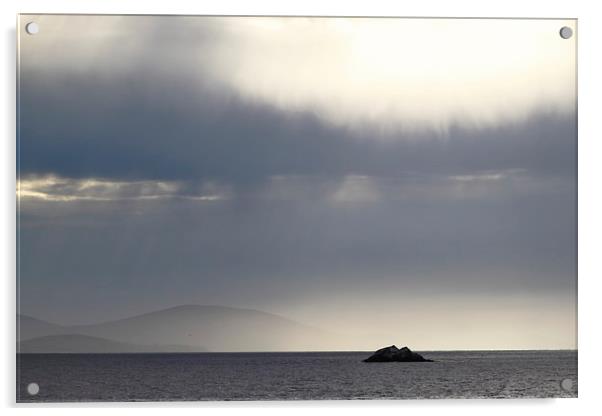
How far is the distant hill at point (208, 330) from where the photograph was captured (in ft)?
12.8

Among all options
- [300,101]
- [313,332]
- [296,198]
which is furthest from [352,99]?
[313,332]

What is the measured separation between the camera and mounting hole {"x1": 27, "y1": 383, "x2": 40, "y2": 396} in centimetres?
384

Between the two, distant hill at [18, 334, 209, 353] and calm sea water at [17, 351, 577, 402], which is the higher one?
distant hill at [18, 334, 209, 353]

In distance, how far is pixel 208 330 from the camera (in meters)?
3.91

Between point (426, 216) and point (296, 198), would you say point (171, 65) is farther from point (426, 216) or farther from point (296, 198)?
point (426, 216)

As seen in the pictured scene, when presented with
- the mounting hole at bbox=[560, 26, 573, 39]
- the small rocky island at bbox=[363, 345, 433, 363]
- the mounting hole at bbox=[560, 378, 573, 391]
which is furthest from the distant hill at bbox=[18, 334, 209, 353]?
the mounting hole at bbox=[560, 26, 573, 39]

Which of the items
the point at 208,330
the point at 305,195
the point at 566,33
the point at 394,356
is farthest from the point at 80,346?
the point at 566,33

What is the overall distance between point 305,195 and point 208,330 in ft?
2.69

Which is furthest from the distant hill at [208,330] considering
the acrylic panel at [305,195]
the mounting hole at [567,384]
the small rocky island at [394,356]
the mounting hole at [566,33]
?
the mounting hole at [566,33]

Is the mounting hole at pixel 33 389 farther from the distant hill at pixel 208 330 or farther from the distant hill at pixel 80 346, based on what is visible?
the distant hill at pixel 208 330

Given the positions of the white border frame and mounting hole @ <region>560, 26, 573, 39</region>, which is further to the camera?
mounting hole @ <region>560, 26, 573, 39</region>

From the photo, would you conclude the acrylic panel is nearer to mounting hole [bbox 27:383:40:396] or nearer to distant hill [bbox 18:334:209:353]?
distant hill [bbox 18:334:209:353]

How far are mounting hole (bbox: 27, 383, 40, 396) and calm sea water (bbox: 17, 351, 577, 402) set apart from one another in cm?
2
